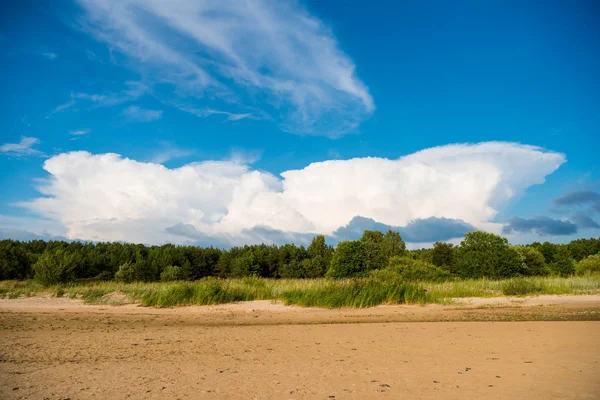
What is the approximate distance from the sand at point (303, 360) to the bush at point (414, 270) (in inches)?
840

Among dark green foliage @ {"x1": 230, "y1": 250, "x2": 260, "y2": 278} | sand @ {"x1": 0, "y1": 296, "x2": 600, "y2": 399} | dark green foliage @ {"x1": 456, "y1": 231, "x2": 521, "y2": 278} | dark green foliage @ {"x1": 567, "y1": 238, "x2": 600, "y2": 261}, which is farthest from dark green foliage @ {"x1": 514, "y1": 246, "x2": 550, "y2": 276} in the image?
sand @ {"x1": 0, "y1": 296, "x2": 600, "y2": 399}

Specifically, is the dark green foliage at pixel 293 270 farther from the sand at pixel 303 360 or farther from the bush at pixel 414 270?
the sand at pixel 303 360

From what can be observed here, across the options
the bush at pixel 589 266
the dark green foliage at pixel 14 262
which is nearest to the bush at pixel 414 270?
the bush at pixel 589 266

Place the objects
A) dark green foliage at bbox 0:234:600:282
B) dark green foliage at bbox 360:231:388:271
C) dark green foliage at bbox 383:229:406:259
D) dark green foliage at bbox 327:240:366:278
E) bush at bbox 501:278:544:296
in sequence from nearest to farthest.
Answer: bush at bbox 501:278:544:296 → dark green foliage at bbox 0:234:600:282 → dark green foliage at bbox 327:240:366:278 → dark green foliage at bbox 360:231:388:271 → dark green foliage at bbox 383:229:406:259

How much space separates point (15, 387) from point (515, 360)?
27.5 feet

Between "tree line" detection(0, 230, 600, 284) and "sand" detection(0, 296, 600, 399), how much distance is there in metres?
25.4

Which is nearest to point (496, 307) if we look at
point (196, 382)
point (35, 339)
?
point (196, 382)

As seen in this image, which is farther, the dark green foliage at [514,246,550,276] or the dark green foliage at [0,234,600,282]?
the dark green foliage at [514,246,550,276]

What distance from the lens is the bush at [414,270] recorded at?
118 feet

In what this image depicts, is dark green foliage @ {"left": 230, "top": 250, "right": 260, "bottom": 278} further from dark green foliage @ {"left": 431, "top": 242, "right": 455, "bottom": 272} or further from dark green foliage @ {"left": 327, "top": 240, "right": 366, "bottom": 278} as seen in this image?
dark green foliage @ {"left": 431, "top": 242, "right": 455, "bottom": 272}

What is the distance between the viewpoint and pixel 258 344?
32.7ft

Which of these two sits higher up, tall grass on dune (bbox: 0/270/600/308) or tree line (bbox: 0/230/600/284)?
tree line (bbox: 0/230/600/284)

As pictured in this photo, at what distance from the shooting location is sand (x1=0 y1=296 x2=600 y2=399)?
19.5 ft

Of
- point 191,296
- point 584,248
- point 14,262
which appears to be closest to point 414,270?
point 191,296
